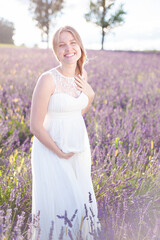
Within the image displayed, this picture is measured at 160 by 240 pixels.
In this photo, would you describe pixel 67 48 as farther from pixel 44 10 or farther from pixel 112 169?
pixel 44 10

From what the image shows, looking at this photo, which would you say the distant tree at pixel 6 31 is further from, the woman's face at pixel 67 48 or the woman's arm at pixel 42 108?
the woman's arm at pixel 42 108

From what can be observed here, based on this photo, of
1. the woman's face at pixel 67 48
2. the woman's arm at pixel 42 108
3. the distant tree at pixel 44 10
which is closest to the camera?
the woman's arm at pixel 42 108

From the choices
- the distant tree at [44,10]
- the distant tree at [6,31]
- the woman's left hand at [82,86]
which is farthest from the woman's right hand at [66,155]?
the distant tree at [6,31]

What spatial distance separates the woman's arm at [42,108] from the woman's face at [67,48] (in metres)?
0.18

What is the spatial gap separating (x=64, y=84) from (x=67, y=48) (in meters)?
0.22

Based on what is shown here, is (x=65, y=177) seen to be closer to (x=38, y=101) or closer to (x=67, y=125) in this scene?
(x=67, y=125)

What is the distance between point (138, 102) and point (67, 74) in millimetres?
2962

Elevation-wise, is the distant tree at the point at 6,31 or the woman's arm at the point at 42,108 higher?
the distant tree at the point at 6,31

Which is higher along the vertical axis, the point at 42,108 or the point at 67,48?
the point at 67,48

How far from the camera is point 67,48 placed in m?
1.71

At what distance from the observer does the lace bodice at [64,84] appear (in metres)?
1.67

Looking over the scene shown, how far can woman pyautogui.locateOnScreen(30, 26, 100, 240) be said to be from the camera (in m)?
1.62

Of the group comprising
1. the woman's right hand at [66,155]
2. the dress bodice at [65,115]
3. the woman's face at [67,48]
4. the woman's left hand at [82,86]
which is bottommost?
the woman's right hand at [66,155]

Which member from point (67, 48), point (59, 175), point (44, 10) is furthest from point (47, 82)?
point (44, 10)
